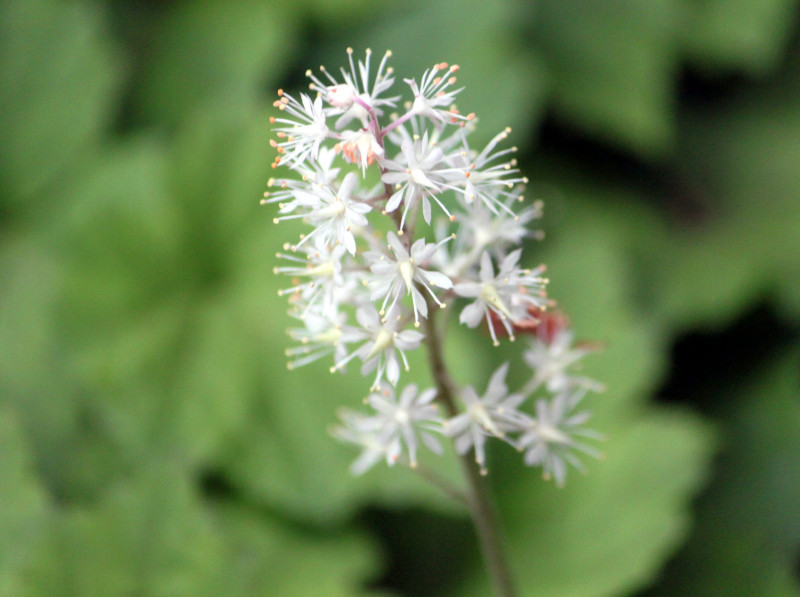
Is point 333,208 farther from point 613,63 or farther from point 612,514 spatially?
point 613,63

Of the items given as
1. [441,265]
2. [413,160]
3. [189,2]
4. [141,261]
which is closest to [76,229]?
[141,261]

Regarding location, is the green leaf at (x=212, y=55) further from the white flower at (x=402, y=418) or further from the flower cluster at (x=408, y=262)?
the white flower at (x=402, y=418)

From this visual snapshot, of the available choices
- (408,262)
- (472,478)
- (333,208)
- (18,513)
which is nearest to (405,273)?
(408,262)

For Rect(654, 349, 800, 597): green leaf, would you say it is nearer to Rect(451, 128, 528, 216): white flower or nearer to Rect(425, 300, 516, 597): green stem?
Rect(425, 300, 516, 597): green stem

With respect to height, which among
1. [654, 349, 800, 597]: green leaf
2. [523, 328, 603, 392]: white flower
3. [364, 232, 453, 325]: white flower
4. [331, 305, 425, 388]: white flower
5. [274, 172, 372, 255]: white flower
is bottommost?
[654, 349, 800, 597]: green leaf

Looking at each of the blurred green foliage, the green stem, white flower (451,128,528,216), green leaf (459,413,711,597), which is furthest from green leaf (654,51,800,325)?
white flower (451,128,528,216)

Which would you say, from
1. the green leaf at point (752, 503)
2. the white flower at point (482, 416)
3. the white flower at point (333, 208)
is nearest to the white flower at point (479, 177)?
the white flower at point (333, 208)

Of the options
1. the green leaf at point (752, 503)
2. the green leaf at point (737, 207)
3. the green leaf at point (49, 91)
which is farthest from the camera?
the green leaf at point (737, 207)
